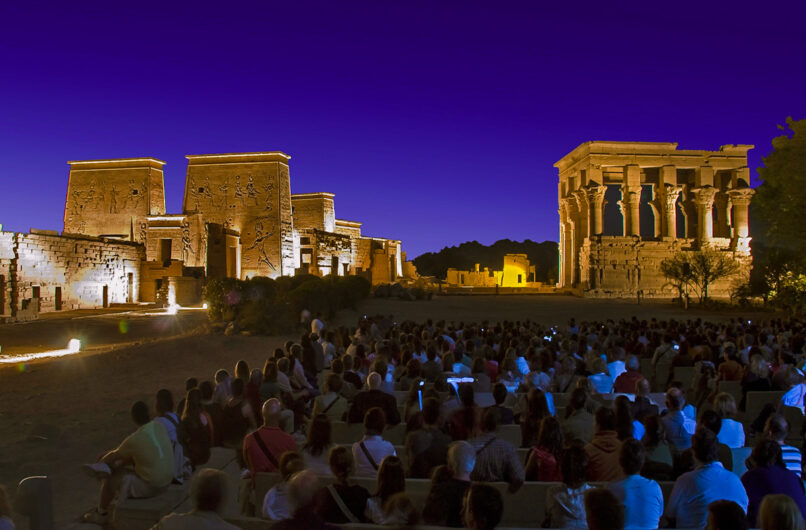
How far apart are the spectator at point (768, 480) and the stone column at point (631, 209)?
37.2 meters

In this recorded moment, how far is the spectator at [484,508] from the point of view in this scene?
3.18 m

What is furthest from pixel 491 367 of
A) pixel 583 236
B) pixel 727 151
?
pixel 727 151

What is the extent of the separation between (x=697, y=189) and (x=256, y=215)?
3021cm

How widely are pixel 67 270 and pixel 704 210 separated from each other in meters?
40.3

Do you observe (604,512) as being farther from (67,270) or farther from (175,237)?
(175,237)

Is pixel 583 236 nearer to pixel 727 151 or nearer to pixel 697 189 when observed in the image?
pixel 697 189

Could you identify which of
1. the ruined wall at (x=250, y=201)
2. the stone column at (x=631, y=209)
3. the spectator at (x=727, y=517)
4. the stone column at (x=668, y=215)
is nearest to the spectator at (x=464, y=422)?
the spectator at (x=727, y=517)

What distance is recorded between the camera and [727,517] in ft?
9.39

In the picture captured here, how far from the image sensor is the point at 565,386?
806cm

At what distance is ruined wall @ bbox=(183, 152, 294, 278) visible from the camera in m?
34.5

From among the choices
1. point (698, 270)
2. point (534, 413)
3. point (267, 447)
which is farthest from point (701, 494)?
point (698, 270)

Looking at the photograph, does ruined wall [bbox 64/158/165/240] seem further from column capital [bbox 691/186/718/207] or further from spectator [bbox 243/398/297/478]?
column capital [bbox 691/186/718/207]

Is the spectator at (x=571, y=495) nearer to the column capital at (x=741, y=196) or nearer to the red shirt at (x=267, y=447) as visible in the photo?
the red shirt at (x=267, y=447)

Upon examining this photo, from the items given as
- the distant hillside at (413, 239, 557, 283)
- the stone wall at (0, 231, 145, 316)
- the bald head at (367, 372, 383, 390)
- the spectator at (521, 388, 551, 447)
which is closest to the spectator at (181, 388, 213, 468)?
the bald head at (367, 372, 383, 390)
